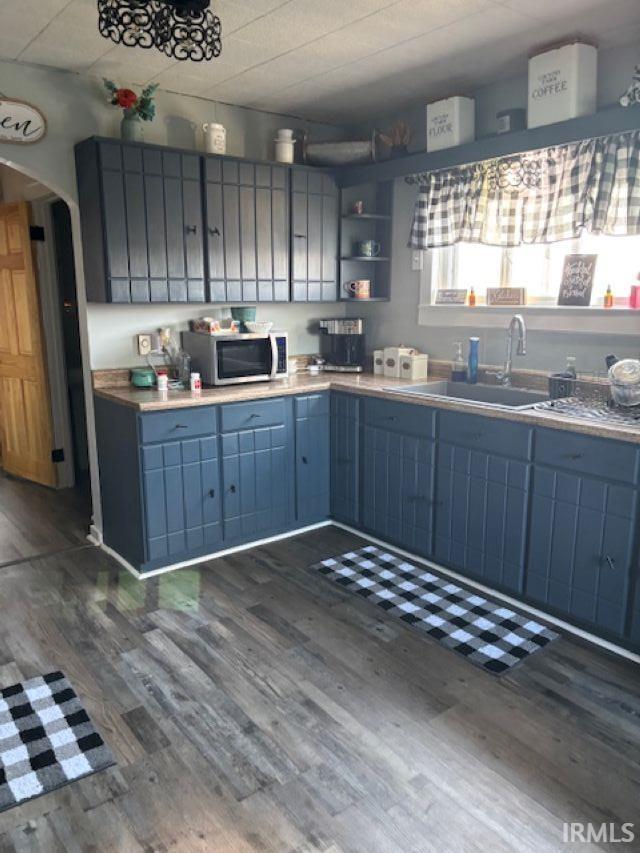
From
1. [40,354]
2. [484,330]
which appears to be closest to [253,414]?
[484,330]

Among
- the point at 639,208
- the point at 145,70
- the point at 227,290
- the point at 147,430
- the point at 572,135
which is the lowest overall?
the point at 147,430

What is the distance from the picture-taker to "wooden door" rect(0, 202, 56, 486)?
15.0ft

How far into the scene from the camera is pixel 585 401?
3.02 metres

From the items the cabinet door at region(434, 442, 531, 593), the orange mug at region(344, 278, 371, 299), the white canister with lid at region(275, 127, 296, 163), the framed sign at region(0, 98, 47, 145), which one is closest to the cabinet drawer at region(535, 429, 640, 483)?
the cabinet door at region(434, 442, 531, 593)

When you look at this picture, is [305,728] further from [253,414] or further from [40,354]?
[40,354]

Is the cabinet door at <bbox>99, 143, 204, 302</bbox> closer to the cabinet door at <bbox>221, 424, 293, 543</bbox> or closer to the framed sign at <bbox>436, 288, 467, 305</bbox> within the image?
the cabinet door at <bbox>221, 424, 293, 543</bbox>

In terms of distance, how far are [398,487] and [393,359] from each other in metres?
0.89

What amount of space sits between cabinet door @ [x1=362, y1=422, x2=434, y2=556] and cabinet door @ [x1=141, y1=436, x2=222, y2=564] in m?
0.86

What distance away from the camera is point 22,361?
481cm

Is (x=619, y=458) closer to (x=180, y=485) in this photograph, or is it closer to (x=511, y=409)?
(x=511, y=409)

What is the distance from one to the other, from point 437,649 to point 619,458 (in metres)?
1.04

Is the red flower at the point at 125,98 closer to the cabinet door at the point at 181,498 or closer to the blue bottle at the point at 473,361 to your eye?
the cabinet door at the point at 181,498

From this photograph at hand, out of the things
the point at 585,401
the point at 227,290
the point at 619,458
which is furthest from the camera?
the point at 227,290

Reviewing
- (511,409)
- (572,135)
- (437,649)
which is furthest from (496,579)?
(572,135)
